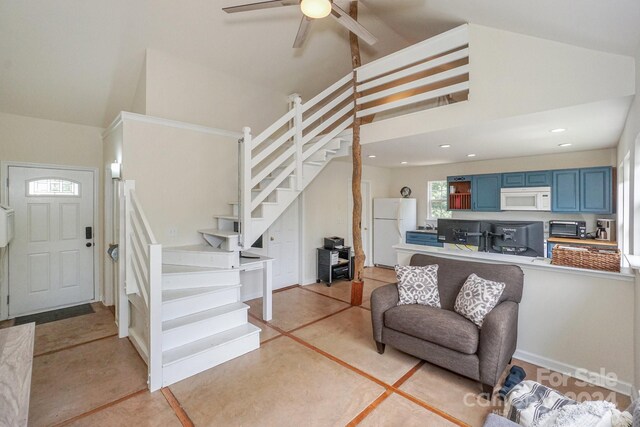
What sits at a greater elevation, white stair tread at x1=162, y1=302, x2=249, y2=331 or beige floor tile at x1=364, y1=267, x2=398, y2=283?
white stair tread at x1=162, y1=302, x2=249, y2=331

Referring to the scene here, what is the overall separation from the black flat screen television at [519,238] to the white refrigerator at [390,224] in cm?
288

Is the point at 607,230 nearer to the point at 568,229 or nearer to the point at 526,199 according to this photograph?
the point at 568,229

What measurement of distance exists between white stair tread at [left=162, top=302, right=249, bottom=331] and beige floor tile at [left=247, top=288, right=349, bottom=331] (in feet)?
2.35

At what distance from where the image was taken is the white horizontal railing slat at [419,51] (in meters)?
3.09

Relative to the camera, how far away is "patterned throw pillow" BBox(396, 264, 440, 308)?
2.89m

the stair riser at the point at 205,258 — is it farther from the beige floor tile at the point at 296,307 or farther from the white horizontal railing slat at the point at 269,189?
the beige floor tile at the point at 296,307

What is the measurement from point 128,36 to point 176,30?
537 millimetres

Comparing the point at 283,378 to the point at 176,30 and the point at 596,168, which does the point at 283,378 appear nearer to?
the point at 176,30

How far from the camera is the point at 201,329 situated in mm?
2857

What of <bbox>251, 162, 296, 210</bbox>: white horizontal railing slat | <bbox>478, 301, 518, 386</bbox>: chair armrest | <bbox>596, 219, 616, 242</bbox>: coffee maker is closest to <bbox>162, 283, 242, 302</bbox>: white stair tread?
<bbox>251, 162, 296, 210</bbox>: white horizontal railing slat

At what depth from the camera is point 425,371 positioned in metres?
2.64

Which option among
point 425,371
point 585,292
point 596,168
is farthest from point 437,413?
point 596,168

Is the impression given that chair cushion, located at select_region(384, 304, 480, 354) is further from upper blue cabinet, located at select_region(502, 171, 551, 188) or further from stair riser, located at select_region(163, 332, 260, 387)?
upper blue cabinet, located at select_region(502, 171, 551, 188)

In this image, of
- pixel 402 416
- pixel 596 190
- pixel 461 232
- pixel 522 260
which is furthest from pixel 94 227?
pixel 596 190
